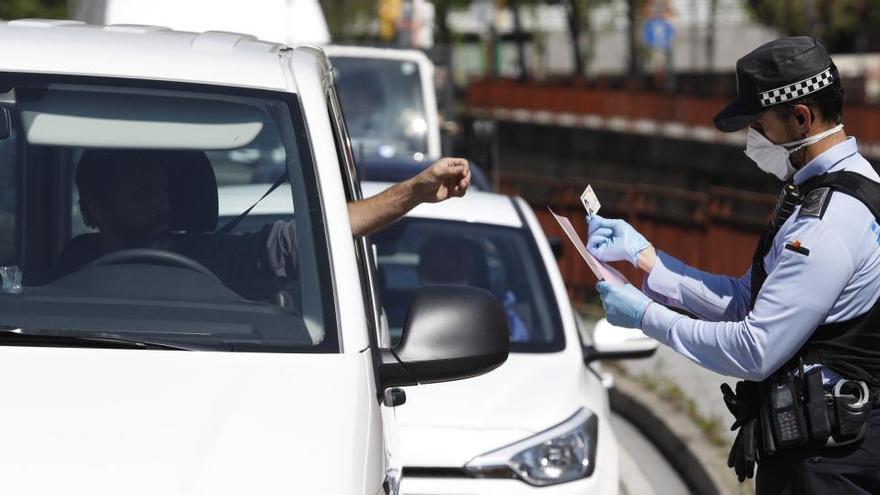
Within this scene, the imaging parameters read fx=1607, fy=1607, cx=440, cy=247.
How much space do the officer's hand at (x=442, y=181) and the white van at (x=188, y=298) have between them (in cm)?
21

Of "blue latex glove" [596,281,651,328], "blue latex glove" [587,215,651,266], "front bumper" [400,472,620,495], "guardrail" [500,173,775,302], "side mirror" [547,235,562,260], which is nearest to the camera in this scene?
"blue latex glove" [596,281,651,328]

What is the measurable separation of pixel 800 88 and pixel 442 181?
1.00 meters

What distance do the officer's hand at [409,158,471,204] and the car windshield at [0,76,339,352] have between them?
0.42 metres

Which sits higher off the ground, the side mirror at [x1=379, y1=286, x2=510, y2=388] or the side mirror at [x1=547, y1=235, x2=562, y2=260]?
the side mirror at [x1=379, y1=286, x2=510, y2=388]

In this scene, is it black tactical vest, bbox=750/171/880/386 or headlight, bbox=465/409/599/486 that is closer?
black tactical vest, bbox=750/171/880/386

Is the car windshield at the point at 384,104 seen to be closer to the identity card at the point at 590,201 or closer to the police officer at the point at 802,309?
the identity card at the point at 590,201

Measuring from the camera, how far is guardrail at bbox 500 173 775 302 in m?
13.1

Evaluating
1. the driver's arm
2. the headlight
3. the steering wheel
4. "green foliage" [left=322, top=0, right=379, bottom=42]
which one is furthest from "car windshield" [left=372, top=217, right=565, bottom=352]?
"green foliage" [left=322, top=0, right=379, bottom=42]

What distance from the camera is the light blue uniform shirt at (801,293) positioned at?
3658 millimetres

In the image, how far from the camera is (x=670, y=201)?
584 inches

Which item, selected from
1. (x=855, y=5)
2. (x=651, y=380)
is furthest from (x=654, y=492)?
(x=855, y=5)

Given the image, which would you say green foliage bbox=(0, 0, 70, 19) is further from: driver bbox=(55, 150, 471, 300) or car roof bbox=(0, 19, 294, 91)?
driver bbox=(55, 150, 471, 300)

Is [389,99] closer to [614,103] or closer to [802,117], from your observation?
[802,117]

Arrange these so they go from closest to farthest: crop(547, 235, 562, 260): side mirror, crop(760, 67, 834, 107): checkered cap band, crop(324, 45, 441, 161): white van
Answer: crop(760, 67, 834, 107): checkered cap band, crop(547, 235, 562, 260): side mirror, crop(324, 45, 441, 161): white van
